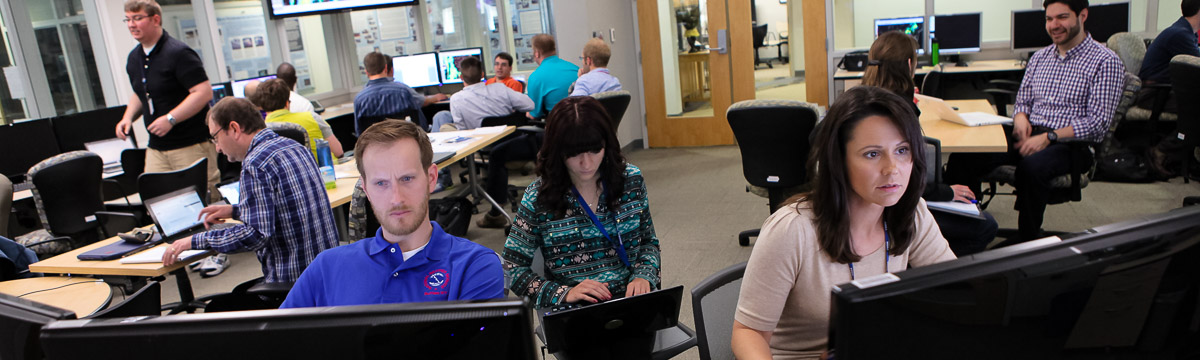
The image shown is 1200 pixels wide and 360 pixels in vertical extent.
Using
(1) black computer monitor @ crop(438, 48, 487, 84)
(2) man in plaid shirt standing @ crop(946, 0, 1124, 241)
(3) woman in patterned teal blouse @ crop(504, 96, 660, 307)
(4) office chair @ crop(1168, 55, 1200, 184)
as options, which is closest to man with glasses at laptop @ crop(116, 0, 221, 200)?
(3) woman in patterned teal blouse @ crop(504, 96, 660, 307)

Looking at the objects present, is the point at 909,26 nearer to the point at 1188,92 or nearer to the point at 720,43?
the point at 720,43

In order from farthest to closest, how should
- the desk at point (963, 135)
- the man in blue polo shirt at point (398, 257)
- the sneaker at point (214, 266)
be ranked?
the sneaker at point (214, 266) → the desk at point (963, 135) → the man in blue polo shirt at point (398, 257)

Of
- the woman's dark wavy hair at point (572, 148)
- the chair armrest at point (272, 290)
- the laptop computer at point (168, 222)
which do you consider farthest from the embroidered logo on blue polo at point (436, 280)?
the laptop computer at point (168, 222)

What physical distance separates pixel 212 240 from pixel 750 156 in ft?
7.55

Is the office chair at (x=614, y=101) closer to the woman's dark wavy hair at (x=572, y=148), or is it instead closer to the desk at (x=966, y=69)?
the desk at (x=966, y=69)

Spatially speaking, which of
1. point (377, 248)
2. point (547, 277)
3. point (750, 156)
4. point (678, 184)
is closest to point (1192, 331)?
point (377, 248)

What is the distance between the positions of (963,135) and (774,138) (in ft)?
2.67

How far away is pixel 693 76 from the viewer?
7.45 meters

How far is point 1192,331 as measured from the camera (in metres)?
0.90

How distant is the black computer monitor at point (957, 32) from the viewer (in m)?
6.54

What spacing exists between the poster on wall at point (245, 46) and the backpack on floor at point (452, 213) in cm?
324

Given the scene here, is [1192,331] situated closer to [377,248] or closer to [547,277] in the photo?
[377,248]

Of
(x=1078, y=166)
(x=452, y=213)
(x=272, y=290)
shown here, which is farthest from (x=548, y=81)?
(x=272, y=290)

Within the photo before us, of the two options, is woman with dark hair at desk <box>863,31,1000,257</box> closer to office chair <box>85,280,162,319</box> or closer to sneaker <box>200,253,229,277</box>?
office chair <box>85,280,162,319</box>
